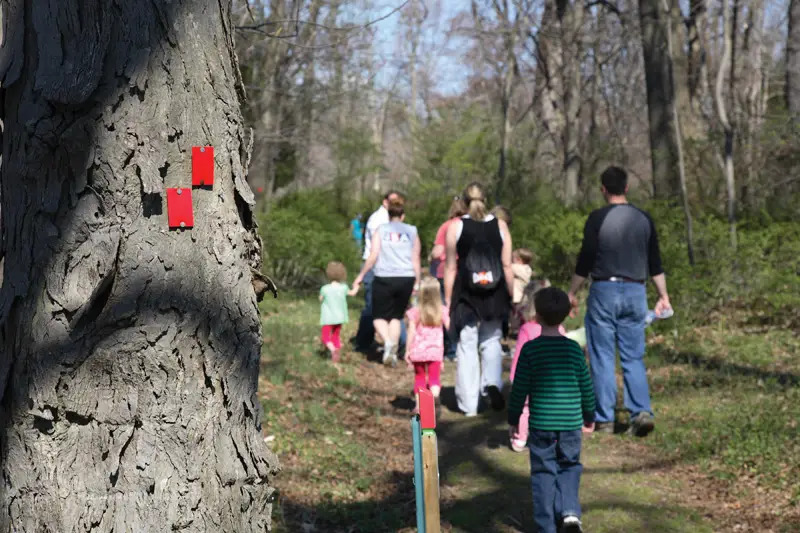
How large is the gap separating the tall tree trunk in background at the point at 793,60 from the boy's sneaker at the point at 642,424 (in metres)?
8.44

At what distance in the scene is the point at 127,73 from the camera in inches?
115

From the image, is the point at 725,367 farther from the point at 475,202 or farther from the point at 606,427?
the point at 475,202

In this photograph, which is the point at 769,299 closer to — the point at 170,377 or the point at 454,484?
the point at 454,484

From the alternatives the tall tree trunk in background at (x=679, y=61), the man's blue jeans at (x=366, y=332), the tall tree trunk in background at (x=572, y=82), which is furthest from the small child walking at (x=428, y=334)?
the tall tree trunk in background at (x=572, y=82)

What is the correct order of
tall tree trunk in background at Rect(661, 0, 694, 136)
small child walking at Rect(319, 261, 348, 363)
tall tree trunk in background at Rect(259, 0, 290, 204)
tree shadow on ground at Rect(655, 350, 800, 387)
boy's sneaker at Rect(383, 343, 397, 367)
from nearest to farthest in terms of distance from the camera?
tree shadow on ground at Rect(655, 350, 800, 387) < small child walking at Rect(319, 261, 348, 363) < boy's sneaker at Rect(383, 343, 397, 367) < tall tree trunk in background at Rect(661, 0, 694, 136) < tall tree trunk in background at Rect(259, 0, 290, 204)

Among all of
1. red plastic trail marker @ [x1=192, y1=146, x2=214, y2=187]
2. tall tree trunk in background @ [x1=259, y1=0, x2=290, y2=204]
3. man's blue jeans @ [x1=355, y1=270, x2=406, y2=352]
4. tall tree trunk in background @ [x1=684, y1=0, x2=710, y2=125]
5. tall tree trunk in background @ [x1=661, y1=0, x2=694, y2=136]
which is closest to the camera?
red plastic trail marker @ [x1=192, y1=146, x2=214, y2=187]

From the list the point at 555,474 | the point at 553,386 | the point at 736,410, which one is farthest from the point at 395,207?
the point at 555,474

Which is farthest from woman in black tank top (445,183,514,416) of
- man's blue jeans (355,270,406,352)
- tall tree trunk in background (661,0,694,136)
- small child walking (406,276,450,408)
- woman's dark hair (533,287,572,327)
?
tall tree trunk in background (661,0,694,136)

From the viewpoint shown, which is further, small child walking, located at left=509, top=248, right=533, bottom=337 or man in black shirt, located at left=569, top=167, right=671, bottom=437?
small child walking, located at left=509, top=248, right=533, bottom=337

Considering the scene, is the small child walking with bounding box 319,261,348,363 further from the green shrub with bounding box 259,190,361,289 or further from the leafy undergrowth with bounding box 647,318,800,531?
the green shrub with bounding box 259,190,361,289

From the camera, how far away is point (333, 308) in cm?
1123

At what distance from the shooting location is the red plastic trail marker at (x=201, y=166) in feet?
9.87

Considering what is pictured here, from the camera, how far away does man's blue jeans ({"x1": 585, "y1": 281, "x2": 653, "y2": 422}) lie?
7594 millimetres

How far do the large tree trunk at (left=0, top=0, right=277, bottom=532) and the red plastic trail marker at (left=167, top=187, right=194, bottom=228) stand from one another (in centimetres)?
3
